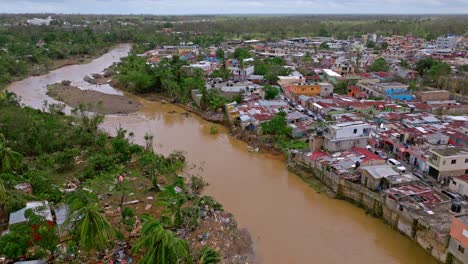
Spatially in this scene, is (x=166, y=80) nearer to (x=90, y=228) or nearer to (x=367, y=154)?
(x=367, y=154)

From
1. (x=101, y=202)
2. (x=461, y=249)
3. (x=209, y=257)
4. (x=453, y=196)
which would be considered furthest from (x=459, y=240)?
(x=101, y=202)

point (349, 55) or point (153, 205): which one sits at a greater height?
point (349, 55)

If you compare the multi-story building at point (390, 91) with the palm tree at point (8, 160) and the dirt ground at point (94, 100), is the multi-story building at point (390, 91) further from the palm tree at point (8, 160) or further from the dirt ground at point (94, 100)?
the palm tree at point (8, 160)

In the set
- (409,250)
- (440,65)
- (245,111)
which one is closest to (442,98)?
(440,65)

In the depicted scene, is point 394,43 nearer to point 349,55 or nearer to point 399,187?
point 349,55

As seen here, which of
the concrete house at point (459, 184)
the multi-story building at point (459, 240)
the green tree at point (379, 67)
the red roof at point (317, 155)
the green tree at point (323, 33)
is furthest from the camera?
the green tree at point (323, 33)

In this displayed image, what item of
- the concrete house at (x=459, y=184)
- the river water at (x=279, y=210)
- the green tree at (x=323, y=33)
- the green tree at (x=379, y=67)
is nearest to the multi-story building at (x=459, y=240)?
the river water at (x=279, y=210)
